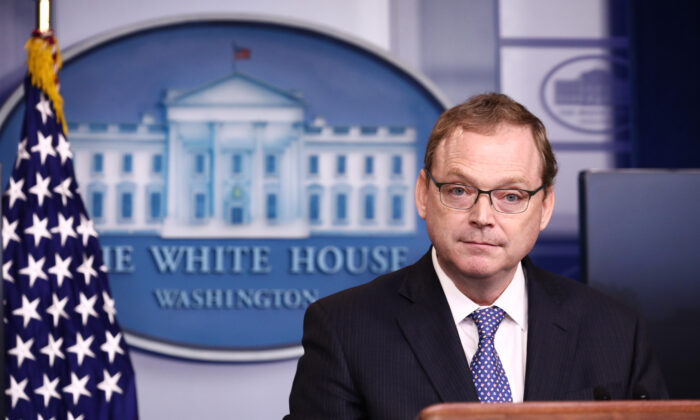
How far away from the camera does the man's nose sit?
1418 mm

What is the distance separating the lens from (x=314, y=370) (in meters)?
1.53

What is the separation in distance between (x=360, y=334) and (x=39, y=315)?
4.88ft

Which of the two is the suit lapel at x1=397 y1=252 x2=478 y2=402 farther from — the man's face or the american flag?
the american flag

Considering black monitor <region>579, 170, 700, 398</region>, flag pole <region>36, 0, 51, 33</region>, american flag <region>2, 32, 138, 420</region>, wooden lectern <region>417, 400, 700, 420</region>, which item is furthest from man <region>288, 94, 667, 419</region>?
flag pole <region>36, 0, 51, 33</region>

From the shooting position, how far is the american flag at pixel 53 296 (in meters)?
2.47

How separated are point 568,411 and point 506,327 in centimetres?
81

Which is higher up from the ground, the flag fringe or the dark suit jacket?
Result: the flag fringe

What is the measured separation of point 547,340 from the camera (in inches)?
60.5

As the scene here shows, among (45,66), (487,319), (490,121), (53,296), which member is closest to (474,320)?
(487,319)

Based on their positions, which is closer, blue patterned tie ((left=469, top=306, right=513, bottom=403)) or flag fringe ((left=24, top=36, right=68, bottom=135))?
blue patterned tie ((left=469, top=306, right=513, bottom=403))

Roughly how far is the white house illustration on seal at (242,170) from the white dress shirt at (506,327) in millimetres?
1459

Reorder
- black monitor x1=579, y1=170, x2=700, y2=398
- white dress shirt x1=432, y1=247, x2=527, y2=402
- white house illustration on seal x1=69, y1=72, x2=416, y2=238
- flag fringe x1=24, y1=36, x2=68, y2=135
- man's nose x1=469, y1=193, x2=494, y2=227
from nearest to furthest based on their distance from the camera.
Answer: man's nose x1=469, y1=193, x2=494, y2=227, white dress shirt x1=432, y1=247, x2=527, y2=402, black monitor x1=579, y1=170, x2=700, y2=398, flag fringe x1=24, y1=36, x2=68, y2=135, white house illustration on seal x1=69, y1=72, x2=416, y2=238

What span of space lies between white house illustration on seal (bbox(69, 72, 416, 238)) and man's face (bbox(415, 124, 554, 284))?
1.56 meters

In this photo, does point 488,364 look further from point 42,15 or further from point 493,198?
point 42,15
